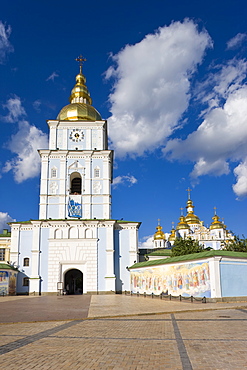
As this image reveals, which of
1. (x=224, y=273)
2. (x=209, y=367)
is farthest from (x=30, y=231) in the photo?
(x=209, y=367)

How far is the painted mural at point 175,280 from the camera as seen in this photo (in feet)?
69.6

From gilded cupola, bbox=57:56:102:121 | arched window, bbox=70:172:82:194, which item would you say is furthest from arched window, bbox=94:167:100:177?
gilded cupola, bbox=57:56:102:121

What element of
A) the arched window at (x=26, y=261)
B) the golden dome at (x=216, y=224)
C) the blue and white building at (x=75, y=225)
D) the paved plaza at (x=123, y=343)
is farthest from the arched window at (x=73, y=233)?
the golden dome at (x=216, y=224)

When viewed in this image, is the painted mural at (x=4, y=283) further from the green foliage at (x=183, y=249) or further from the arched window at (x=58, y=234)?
the green foliage at (x=183, y=249)

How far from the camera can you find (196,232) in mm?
78250

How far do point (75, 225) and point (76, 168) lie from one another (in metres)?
6.25

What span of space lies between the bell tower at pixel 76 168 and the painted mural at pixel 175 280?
7.67 meters

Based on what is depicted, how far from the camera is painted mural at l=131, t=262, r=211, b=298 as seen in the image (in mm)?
21203

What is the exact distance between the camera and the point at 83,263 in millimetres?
32844

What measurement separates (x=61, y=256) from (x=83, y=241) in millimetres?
2467

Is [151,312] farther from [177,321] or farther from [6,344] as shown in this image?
[6,344]

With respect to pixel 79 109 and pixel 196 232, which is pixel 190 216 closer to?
pixel 196 232

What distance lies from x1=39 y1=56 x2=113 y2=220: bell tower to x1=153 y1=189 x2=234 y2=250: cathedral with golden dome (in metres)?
42.8

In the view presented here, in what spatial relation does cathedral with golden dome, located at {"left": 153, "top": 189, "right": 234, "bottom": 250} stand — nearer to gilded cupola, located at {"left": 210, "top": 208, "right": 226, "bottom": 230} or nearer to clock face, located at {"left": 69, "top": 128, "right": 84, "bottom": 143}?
gilded cupola, located at {"left": 210, "top": 208, "right": 226, "bottom": 230}
